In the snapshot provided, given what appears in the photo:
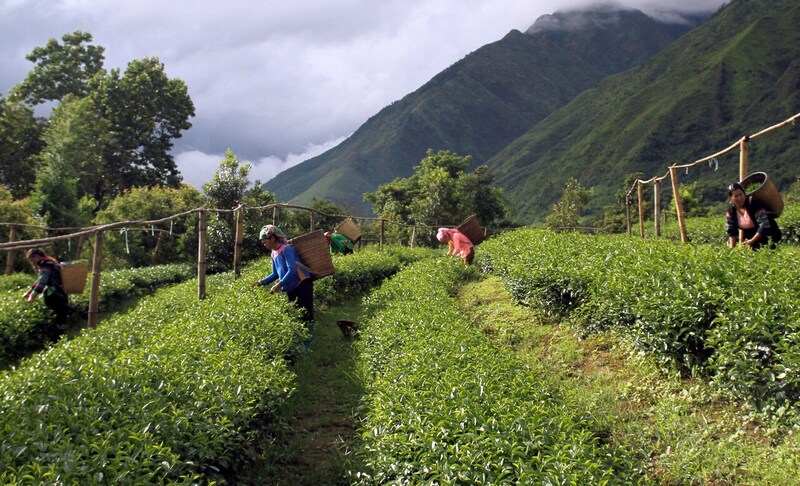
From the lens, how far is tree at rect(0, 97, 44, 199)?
3180 cm

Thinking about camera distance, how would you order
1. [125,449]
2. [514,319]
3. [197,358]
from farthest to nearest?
[514,319] → [197,358] → [125,449]

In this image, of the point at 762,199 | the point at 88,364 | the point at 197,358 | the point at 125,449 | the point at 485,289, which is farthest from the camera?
the point at 485,289

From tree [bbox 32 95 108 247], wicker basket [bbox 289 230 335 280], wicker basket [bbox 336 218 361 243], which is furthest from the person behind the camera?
tree [bbox 32 95 108 247]

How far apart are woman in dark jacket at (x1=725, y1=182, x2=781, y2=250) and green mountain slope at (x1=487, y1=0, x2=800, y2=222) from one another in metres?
72.7

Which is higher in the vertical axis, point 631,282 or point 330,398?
point 631,282

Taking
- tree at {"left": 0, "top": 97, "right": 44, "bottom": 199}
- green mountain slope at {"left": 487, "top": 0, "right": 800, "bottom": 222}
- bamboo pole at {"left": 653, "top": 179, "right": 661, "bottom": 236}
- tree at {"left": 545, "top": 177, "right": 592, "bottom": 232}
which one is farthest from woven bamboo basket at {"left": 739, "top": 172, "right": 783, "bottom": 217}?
green mountain slope at {"left": 487, "top": 0, "right": 800, "bottom": 222}

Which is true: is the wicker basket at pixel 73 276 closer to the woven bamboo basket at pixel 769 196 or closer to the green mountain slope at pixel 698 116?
the woven bamboo basket at pixel 769 196

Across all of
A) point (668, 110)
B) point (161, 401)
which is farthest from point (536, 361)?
point (668, 110)

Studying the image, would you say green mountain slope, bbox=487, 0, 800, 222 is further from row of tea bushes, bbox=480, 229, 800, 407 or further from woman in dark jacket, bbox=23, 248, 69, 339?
woman in dark jacket, bbox=23, 248, 69, 339

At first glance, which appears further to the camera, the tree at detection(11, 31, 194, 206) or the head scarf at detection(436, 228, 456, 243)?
the tree at detection(11, 31, 194, 206)

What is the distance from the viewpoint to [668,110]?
95625mm

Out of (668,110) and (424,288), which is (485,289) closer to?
(424,288)

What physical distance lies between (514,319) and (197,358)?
15.1ft

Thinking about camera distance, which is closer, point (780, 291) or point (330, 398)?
point (780, 291)
